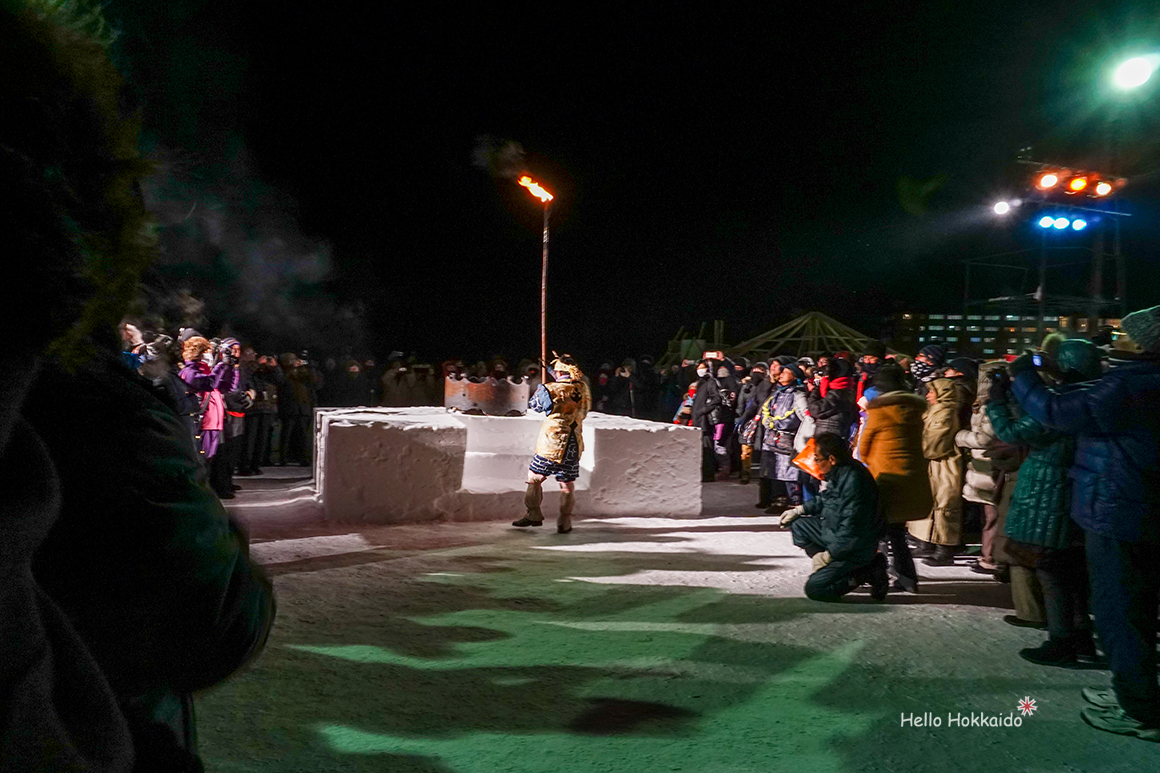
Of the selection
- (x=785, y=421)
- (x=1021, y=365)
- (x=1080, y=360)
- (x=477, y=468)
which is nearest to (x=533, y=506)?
(x=477, y=468)

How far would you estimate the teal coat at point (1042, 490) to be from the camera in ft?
14.1

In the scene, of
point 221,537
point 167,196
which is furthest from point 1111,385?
point 167,196

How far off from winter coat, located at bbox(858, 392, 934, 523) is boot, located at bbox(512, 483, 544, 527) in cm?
318

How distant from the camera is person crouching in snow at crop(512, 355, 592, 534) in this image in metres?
7.59

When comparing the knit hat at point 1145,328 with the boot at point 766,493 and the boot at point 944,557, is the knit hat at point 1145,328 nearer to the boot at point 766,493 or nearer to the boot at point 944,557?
the boot at point 944,557

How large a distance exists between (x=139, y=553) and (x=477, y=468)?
8.54m

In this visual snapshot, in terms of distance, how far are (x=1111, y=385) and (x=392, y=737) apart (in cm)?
347

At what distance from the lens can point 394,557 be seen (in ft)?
22.0

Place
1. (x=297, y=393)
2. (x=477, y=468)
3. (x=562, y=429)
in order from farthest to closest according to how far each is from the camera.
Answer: (x=297, y=393)
(x=477, y=468)
(x=562, y=429)

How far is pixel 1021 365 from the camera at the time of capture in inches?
159

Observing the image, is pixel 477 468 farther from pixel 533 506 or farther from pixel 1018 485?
pixel 1018 485

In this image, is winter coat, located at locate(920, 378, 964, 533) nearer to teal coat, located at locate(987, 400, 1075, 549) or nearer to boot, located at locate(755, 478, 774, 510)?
teal coat, located at locate(987, 400, 1075, 549)

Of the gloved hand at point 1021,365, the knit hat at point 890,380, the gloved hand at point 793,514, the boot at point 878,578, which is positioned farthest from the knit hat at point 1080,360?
the knit hat at point 890,380

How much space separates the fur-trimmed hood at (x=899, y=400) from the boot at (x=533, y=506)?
10.8ft
